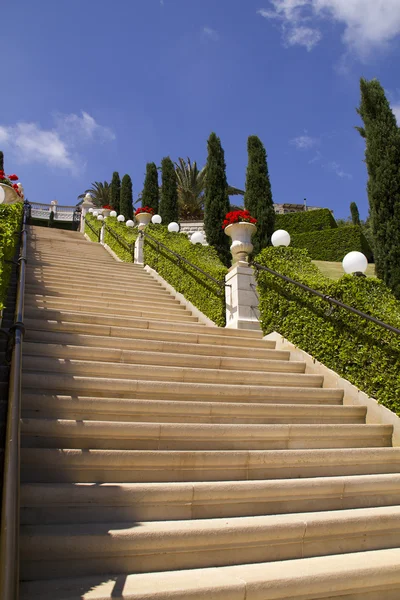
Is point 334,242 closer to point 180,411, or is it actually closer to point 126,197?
→ point 126,197

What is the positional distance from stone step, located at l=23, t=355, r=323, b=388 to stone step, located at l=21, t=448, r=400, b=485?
1.16 m

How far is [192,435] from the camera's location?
13.4 ft

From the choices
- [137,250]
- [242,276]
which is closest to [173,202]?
[137,250]

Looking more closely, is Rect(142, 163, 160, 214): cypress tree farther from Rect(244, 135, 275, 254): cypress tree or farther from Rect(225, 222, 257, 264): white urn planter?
Rect(225, 222, 257, 264): white urn planter

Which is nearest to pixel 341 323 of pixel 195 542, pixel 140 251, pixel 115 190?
pixel 195 542

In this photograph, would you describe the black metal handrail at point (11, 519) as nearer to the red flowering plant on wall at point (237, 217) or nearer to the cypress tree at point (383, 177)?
the red flowering plant on wall at point (237, 217)

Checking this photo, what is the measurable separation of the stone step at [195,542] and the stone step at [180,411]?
121cm

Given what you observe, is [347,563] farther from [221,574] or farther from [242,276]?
[242,276]

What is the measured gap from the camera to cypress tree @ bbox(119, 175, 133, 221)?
116ft

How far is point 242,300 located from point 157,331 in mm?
2255

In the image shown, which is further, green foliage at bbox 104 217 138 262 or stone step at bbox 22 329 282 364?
green foliage at bbox 104 217 138 262

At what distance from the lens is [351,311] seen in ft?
18.7

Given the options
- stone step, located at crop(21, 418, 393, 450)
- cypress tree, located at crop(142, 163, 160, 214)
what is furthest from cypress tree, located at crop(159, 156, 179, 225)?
stone step, located at crop(21, 418, 393, 450)

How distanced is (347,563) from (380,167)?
12219mm
